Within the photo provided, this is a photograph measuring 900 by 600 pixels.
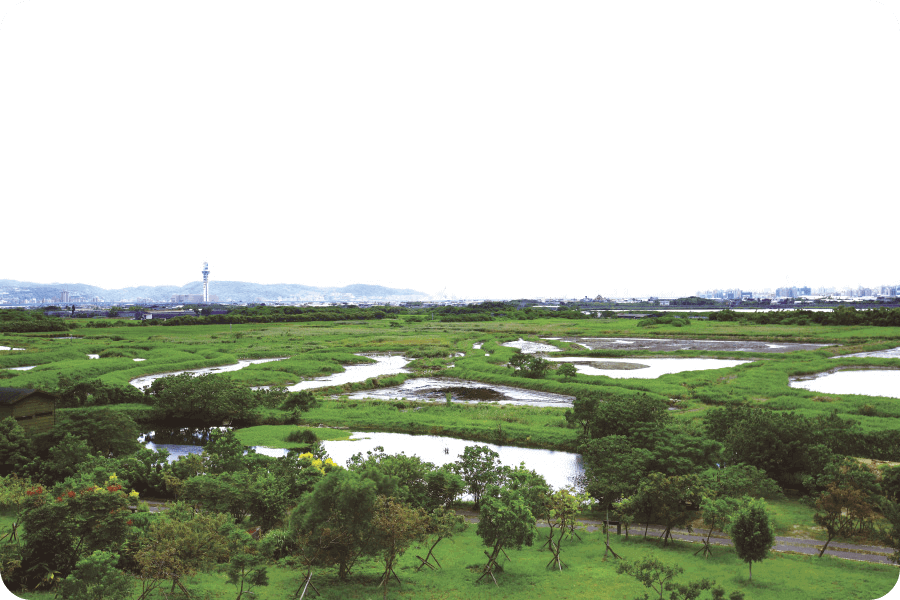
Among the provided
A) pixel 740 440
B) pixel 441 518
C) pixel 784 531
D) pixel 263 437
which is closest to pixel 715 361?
pixel 740 440

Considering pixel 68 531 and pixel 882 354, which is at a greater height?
pixel 882 354

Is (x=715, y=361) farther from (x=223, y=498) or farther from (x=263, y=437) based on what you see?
(x=223, y=498)

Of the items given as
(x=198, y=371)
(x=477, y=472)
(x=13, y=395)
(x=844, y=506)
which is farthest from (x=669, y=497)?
(x=198, y=371)

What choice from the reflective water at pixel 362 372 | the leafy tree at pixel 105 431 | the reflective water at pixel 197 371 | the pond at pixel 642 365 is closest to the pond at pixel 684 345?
the pond at pixel 642 365

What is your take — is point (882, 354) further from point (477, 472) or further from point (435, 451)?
point (477, 472)

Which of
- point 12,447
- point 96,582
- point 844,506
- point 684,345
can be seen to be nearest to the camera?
point 96,582
